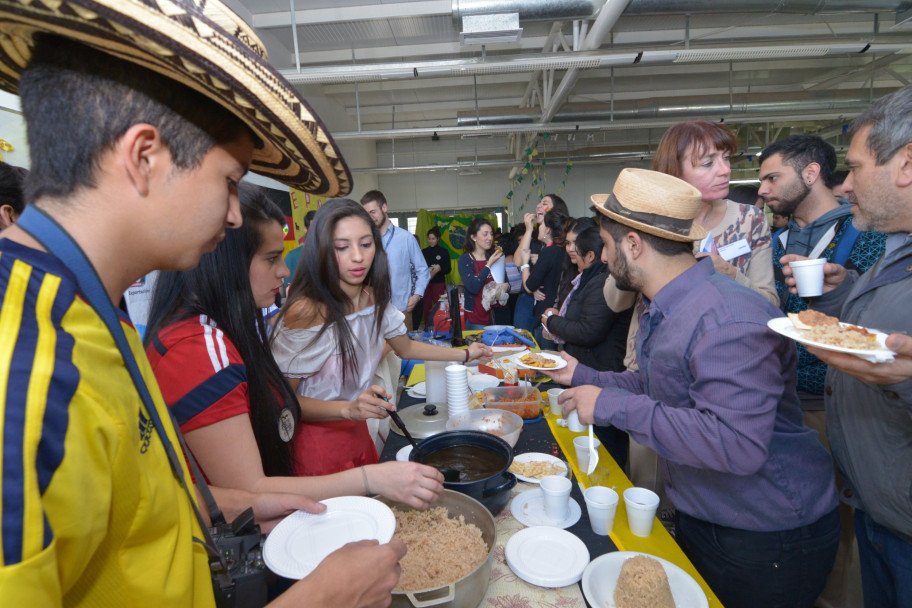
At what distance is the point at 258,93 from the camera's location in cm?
65

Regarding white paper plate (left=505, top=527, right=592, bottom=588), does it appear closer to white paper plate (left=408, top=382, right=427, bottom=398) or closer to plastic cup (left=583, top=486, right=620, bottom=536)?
plastic cup (left=583, top=486, right=620, bottom=536)

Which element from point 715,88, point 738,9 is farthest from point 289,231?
point 715,88

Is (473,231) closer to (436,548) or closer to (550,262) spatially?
(550,262)

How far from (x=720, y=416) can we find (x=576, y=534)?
564 millimetres

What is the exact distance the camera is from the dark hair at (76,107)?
1.94 ft

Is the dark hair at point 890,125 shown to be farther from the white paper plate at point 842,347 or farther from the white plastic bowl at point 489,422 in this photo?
the white plastic bowl at point 489,422

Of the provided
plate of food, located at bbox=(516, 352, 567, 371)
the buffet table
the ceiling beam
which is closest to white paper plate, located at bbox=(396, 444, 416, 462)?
the buffet table

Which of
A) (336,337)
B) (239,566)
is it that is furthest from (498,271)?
(239,566)

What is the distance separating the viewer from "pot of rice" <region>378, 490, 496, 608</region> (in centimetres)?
96

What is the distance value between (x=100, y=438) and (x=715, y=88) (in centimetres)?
1135

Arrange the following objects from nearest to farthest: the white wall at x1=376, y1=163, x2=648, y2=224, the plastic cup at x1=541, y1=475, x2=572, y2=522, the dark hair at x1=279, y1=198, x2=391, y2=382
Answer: the plastic cup at x1=541, y1=475, x2=572, y2=522
the dark hair at x1=279, y1=198, x2=391, y2=382
the white wall at x1=376, y1=163, x2=648, y2=224

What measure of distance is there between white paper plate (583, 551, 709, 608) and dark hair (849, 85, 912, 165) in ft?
Result: 4.53

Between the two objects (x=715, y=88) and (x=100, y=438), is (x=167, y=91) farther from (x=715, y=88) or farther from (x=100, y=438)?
(x=715, y=88)

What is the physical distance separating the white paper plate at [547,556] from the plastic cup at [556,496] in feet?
0.22
